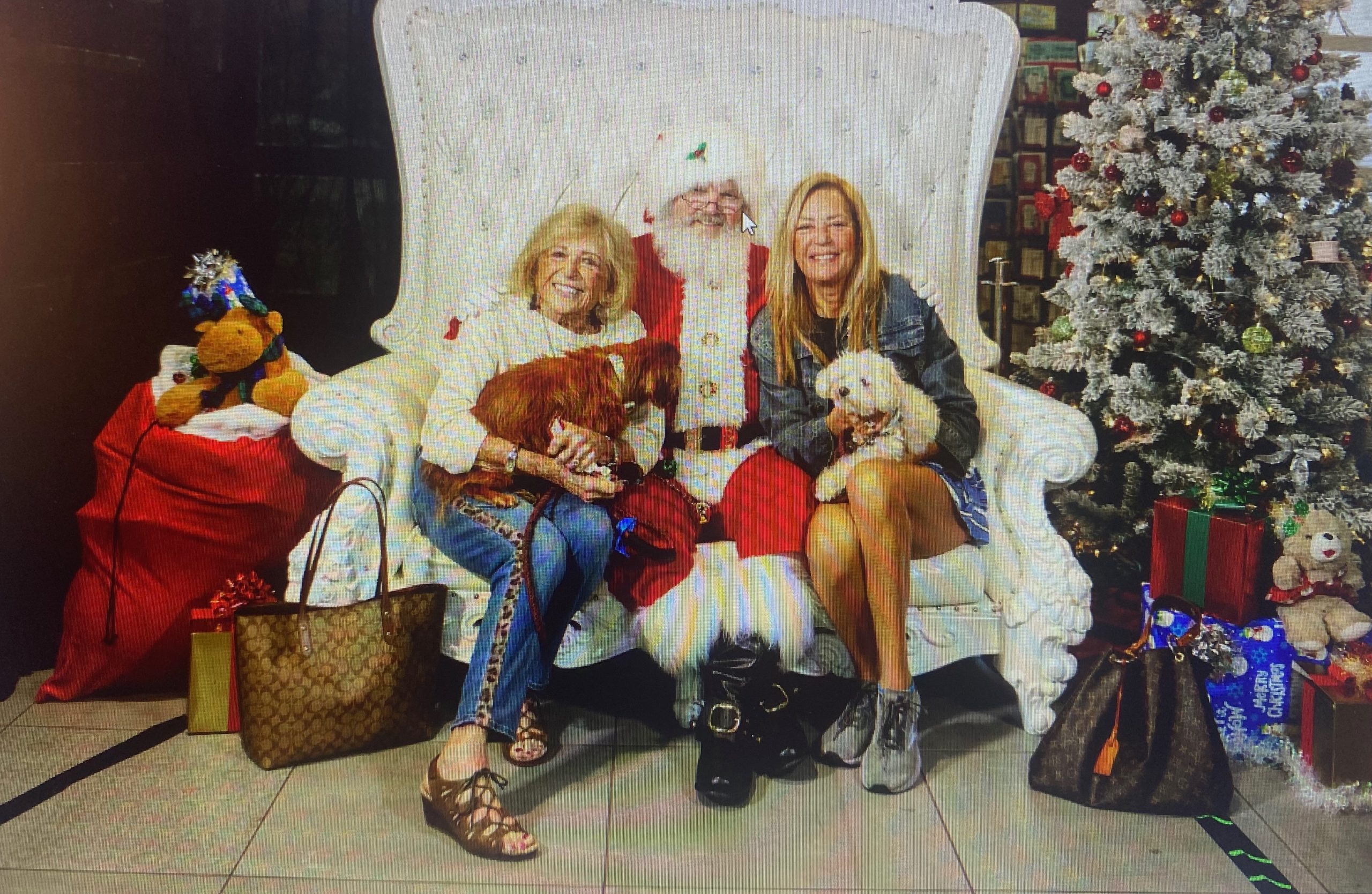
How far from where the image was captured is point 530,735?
102 inches

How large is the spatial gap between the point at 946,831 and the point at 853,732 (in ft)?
0.97

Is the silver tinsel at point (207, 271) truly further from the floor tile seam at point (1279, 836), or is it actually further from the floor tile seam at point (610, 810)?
the floor tile seam at point (1279, 836)

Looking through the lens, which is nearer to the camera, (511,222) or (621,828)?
(621,828)

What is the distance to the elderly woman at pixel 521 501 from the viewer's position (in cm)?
232

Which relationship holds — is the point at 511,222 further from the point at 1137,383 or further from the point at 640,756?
the point at 1137,383

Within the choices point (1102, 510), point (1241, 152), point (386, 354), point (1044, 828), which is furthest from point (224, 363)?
point (1241, 152)

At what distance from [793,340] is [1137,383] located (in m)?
1.06

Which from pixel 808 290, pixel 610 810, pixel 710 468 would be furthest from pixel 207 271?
pixel 610 810

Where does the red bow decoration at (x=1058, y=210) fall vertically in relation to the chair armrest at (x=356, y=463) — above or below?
above

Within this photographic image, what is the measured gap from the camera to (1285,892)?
2.18 metres

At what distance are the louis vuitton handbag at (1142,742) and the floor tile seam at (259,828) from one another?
60.9 inches

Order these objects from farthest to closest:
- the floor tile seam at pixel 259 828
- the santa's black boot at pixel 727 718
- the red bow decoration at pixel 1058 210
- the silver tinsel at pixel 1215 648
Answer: the red bow decoration at pixel 1058 210 < the silver tinsel at pixel 1215 648 < the santa's black boot at pixel 727 718 < the floor tile seam at pixel 259 828

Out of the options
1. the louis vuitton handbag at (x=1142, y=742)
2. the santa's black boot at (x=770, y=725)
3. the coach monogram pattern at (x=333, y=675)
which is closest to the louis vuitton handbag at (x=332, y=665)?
the coach monogram pattern at (x=333, y=675)

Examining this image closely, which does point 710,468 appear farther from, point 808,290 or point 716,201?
point 716,201
